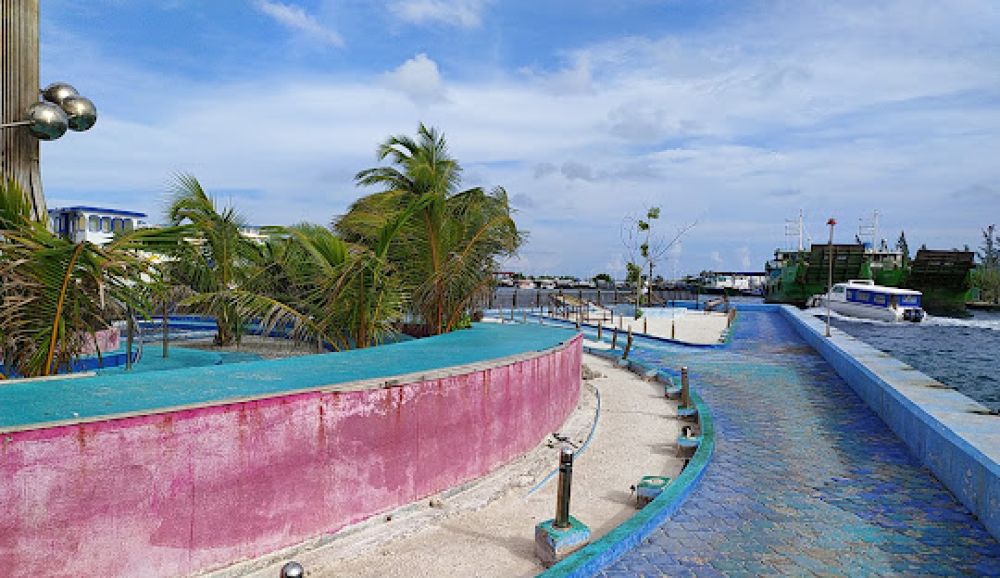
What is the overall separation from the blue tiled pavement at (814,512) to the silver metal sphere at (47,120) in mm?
9141

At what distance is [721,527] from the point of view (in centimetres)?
536

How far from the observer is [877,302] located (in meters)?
37.4

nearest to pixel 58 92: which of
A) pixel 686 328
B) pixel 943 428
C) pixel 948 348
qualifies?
pixel 943 428

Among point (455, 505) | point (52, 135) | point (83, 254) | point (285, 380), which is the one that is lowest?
point (455, 505)

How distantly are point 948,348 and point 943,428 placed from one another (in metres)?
23.8

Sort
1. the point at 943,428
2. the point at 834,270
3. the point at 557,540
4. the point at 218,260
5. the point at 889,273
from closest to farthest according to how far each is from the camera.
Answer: the point at 557,540, the point at 943,428, the point at 218,260, the point at 834,270, the point at 889,273

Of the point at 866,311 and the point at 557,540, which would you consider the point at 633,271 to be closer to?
the point at 866,311

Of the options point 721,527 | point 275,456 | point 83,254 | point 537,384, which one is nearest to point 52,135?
point 83,254

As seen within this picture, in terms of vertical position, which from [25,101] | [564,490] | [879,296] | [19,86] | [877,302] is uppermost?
[19,86]

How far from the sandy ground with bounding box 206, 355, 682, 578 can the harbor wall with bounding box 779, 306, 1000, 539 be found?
284 centimetres

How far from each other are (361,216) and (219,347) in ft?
20.6

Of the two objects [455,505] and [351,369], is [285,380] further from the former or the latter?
[455,505]

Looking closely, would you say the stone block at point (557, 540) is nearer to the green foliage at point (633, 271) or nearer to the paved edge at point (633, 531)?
the paved edge at point (633, 531)

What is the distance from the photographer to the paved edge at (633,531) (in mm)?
4473
